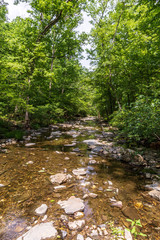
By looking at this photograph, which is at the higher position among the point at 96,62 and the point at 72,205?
the point at 96,62

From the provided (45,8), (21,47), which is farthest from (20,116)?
(45,8)

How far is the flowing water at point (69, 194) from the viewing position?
2.12 m

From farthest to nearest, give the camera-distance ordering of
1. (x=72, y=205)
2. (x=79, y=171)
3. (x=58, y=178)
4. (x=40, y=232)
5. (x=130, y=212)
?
(x=79, y=171), (x=58, y=178), (x=72, y=205), (x=130, y=212), (x=40, y=232)

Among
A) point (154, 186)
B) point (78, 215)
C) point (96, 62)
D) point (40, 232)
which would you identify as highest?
point (96, 62)

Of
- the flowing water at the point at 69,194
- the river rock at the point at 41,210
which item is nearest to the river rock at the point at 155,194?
the flowing water at the point at 69,194

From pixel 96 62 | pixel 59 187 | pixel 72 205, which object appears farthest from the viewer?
pixel 96 62

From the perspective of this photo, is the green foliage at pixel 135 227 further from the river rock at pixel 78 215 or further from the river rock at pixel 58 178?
the river rock at pixel 58 178

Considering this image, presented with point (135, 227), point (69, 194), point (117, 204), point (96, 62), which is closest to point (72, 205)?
point (69, 194)

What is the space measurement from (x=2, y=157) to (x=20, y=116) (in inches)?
376

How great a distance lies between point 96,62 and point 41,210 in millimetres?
14547

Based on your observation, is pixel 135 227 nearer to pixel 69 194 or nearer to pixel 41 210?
pixel 69 194

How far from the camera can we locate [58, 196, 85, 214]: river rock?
7.79ft

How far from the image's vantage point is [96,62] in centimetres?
1375

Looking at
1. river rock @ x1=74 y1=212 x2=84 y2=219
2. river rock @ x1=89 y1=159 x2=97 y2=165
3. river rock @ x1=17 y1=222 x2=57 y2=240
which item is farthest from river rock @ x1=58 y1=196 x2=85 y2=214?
river rock @ x1=89 y1=159 x2=97 y2=165
